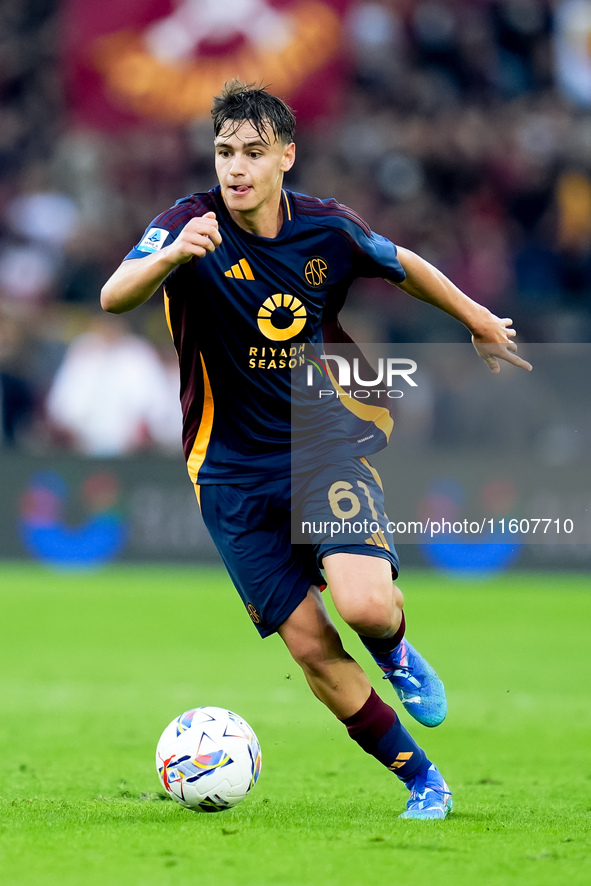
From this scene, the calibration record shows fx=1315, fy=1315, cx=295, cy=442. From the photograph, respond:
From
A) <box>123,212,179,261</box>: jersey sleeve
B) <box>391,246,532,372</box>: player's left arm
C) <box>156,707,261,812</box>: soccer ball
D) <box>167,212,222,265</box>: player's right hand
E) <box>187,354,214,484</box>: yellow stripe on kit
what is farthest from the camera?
<box>391,246,532,372</box>: player's left arm

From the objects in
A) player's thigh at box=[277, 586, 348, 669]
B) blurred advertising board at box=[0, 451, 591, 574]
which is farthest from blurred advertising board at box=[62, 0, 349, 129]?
player's thigh at box=[277, 586, 348, 669]

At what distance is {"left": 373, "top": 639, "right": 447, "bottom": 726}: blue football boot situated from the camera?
503cm

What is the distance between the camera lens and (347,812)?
489cm

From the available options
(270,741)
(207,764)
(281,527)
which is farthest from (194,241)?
(270,741)

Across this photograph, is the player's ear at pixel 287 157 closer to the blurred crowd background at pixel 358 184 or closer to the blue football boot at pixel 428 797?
the blue football boot at pixel 428 797

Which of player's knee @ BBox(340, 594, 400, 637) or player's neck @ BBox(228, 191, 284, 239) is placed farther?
player's neck @ BBox(228, 191, 284, 239)

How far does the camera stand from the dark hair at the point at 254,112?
476cm

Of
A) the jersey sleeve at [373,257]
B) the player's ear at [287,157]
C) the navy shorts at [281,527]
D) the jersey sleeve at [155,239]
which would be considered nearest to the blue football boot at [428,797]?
the navy shorts at [281,527]

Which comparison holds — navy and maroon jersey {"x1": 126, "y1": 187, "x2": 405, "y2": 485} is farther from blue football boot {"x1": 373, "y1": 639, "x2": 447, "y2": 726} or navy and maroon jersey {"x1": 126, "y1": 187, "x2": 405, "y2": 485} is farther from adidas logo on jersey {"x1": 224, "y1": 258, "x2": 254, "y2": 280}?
blue football boot {"x1": 373, "y1": 639, "x2": 447, "y2": 726}

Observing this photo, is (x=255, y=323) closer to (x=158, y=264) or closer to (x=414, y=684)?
(x=158, y=264)

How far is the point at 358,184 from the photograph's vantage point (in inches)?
666

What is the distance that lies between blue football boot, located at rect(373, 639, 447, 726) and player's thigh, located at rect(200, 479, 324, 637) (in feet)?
1.51

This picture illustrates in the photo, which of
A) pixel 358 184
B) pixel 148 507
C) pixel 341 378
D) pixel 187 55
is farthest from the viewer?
pixel 358 184

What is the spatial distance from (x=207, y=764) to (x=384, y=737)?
2.17 ft
